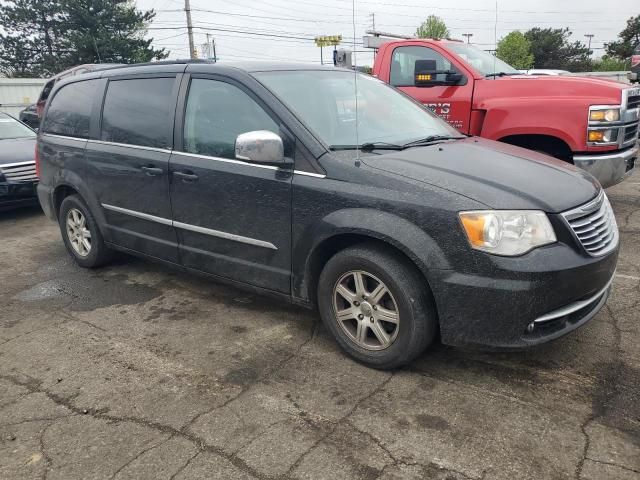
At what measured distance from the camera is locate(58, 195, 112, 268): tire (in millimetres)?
4898

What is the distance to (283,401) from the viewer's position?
290 centimetres

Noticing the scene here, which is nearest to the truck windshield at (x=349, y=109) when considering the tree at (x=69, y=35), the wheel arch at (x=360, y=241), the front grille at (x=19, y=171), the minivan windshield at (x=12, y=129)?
the wheel arch at (x=360, y=241)

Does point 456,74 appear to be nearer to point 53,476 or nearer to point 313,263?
point 313,263

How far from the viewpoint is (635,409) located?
2.71 m

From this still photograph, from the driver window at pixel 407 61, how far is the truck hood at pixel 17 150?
194 inches

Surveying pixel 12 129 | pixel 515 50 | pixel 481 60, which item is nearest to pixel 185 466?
pixel 481 60

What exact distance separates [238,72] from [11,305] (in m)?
2.62

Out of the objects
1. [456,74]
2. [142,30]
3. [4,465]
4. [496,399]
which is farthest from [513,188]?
[142,30]

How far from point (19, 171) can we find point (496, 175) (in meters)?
6.42

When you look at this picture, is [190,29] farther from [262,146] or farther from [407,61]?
[262,146]

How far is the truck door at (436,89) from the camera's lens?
246 inches

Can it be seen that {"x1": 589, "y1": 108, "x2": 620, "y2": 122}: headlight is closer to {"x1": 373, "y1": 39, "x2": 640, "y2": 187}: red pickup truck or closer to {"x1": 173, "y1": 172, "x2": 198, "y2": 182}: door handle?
{"x1": 373, "y1": 39, "x2": 640, "y2": 187}: red pickup truck

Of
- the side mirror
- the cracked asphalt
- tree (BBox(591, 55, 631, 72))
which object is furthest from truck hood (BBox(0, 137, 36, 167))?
tree (BBox(591, 55, 631, 72))

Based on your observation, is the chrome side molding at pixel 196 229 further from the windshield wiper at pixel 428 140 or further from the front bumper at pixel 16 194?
the front bumper at pixel 16 194
